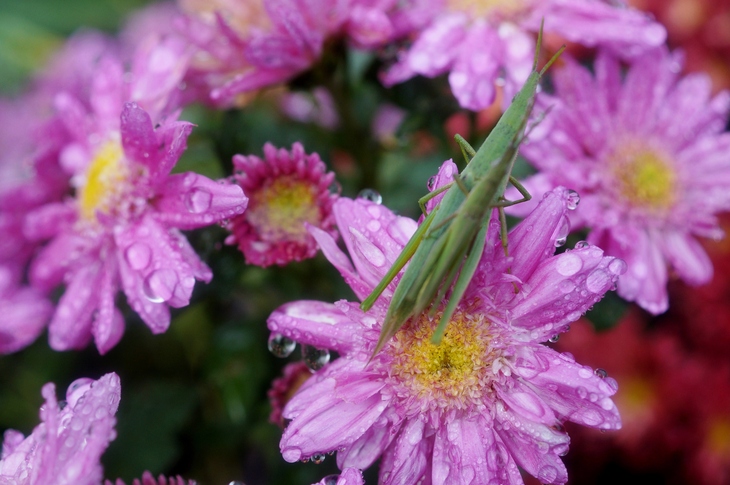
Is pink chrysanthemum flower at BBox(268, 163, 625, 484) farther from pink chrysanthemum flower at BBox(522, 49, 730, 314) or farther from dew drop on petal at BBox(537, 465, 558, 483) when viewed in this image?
pink chrysanthemum flower at BBox(522, 49, 730, 314)

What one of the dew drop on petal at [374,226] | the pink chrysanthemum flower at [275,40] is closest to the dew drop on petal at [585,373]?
the dew drop on petal at [374,226]

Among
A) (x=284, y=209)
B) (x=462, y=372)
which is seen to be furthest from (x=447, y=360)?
(x=284, y=209)

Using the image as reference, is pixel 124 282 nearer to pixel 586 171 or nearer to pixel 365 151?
pixel 365 151

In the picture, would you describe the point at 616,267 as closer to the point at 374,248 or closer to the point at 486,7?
the point at 374,248

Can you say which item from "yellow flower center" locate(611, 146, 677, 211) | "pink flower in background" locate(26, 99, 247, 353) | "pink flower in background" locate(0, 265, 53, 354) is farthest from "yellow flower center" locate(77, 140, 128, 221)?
"yellow flower center" locate(611, 146, 677, 211)

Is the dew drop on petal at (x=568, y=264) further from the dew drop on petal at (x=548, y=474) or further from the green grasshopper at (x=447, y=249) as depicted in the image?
the dew drop on petal at (x=548, y=474)
